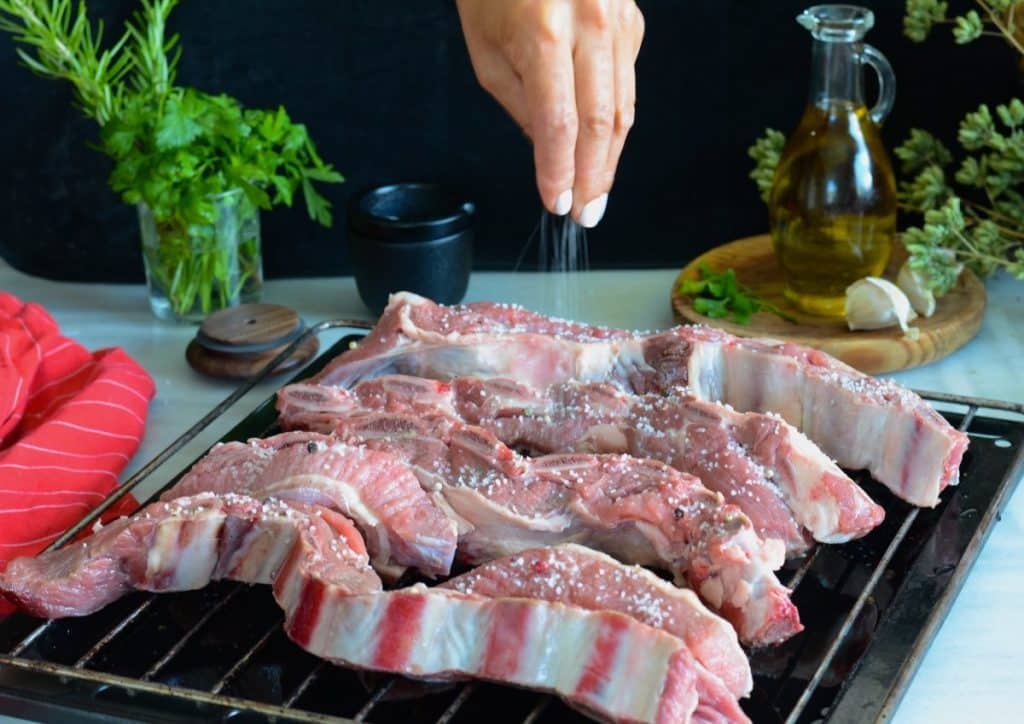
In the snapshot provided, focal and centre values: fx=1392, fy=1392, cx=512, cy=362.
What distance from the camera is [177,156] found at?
237cm

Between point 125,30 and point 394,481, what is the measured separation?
1474 mm

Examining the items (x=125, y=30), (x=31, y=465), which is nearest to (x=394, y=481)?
(x=31, y=465)

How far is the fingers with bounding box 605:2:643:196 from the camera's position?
1.73 m

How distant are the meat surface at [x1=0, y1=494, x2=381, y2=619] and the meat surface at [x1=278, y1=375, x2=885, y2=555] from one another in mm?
299

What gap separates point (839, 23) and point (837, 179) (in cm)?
26

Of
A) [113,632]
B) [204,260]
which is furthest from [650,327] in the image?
[113,632]

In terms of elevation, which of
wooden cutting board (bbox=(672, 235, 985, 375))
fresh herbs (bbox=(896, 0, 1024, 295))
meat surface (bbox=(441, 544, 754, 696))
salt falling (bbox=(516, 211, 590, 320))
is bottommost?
salt falling (bbox=(516, 211, 590, 320))

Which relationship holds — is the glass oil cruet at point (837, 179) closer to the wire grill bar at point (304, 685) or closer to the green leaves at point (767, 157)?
the green leaves at point (767, 157)

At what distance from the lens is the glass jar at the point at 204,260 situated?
2.51 metres

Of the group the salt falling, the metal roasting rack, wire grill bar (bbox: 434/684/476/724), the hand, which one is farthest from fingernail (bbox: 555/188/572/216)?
the salt falling

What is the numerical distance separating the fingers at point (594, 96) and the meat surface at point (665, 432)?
304mm

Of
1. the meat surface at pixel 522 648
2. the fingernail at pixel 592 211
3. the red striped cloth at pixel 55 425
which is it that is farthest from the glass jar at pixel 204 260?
the meat surface at pixel 522 648

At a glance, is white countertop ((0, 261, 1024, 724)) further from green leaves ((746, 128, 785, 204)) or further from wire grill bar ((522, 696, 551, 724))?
wire grill bar ((522, 696, 551, 724))

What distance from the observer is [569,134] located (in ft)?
5.60
